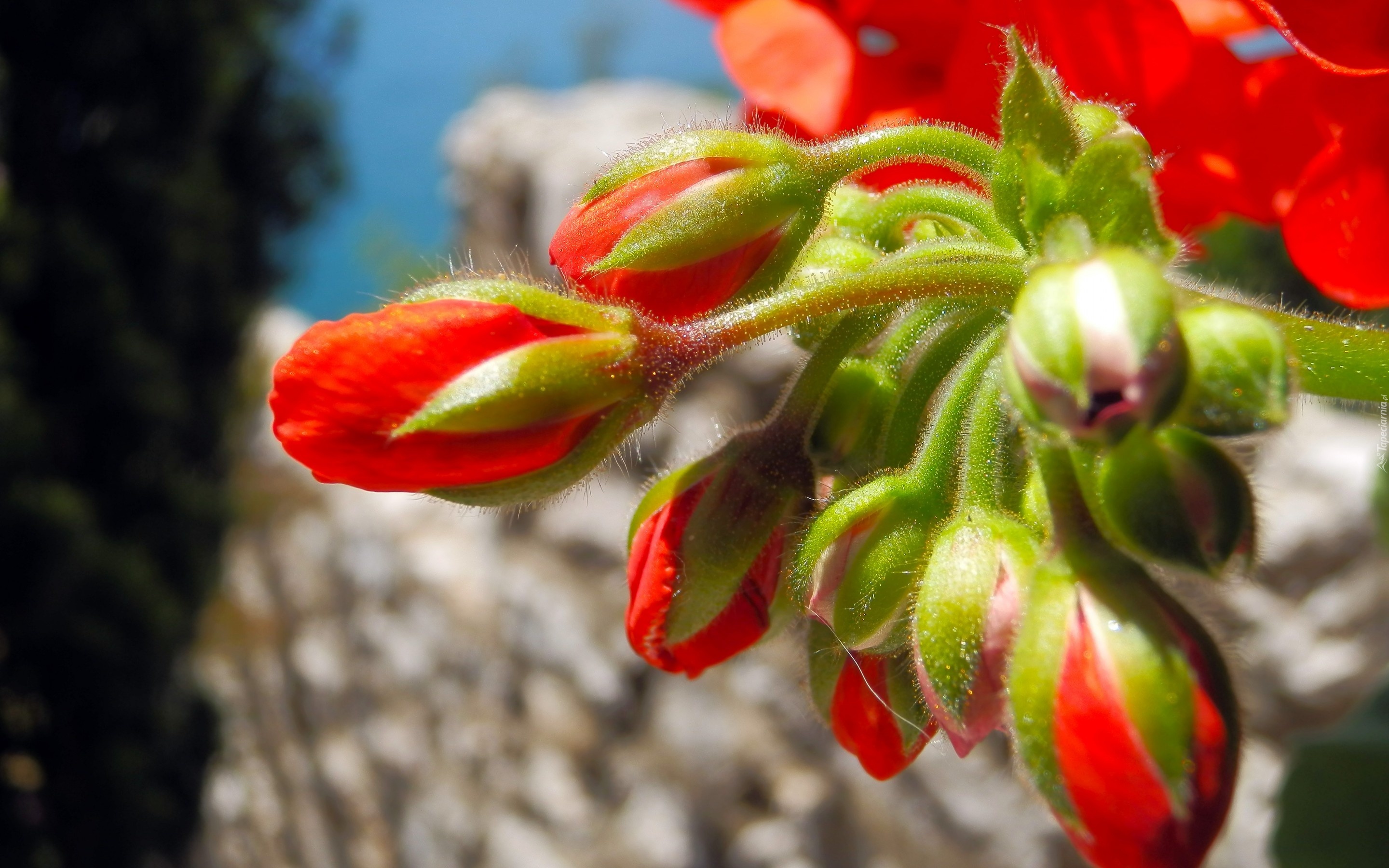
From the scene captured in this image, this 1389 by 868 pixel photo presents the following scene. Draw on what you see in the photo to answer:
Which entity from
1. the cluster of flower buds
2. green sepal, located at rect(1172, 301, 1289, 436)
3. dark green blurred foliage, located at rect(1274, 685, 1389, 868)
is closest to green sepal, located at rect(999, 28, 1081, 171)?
the cluster of flower buds

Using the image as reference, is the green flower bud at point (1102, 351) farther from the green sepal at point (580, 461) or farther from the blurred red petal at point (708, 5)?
the blurred red petal at point (708, 5)

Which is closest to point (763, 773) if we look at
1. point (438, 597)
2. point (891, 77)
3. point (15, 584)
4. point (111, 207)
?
point (438, 597)

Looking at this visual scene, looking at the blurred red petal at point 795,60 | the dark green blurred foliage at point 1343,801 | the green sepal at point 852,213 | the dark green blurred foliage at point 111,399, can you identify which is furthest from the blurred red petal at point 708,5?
the dark green blurred foliage at point 111,399

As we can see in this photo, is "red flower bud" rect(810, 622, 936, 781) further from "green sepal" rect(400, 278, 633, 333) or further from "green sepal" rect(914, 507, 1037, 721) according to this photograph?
"green sepal" rect(400, 278, 633, 333)

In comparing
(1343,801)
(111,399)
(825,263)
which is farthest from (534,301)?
(111,399)

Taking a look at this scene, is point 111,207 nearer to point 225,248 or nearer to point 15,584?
point 225,248
